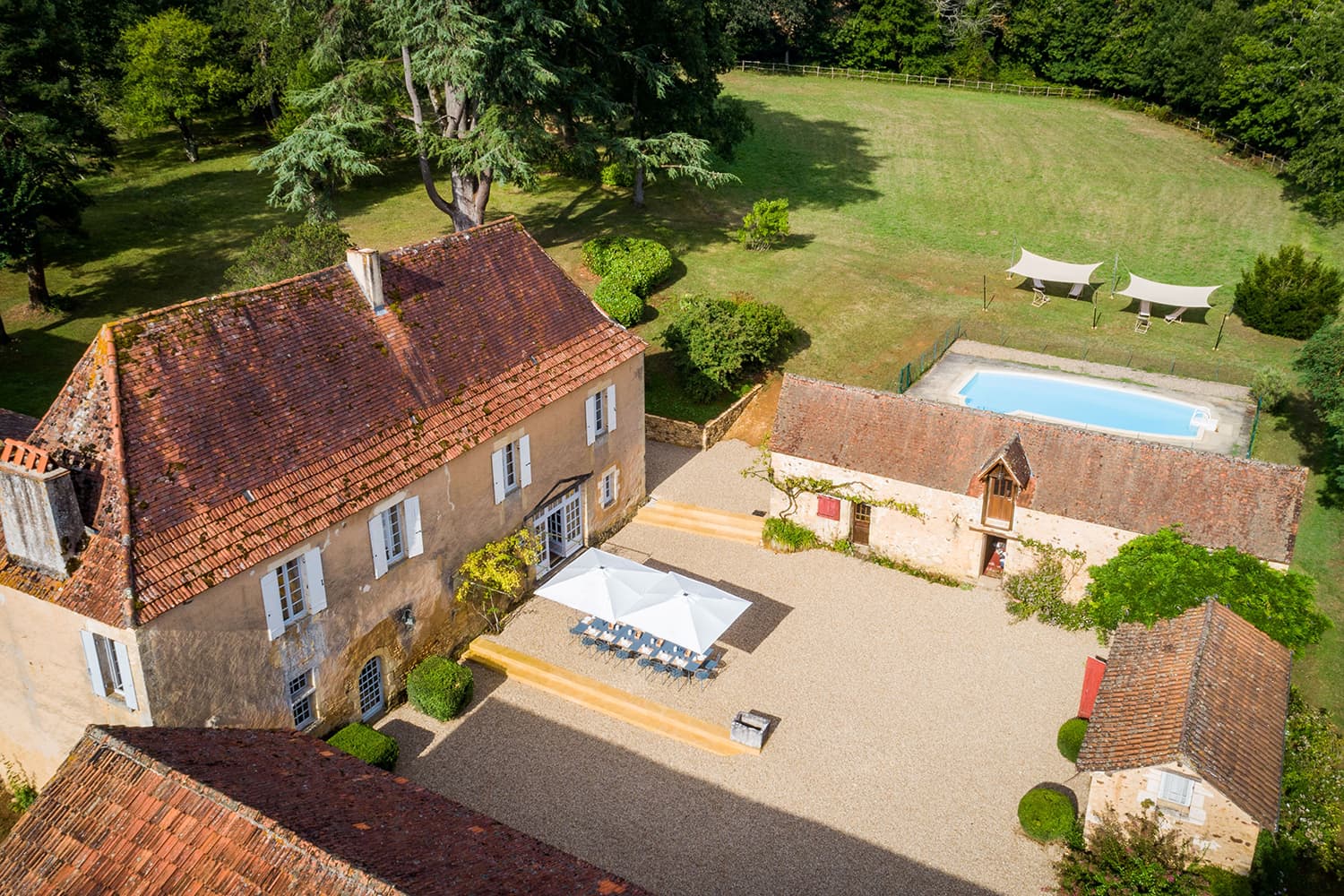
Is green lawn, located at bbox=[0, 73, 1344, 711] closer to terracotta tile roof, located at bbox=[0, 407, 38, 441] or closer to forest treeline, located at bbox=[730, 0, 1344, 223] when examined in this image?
forest treeline, located at bbox=[730, 0, 1344, 223]

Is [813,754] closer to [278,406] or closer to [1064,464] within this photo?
[1064,464]

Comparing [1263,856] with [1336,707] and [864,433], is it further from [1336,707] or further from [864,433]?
[864,433]

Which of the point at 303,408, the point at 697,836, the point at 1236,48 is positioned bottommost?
the point at 697,836

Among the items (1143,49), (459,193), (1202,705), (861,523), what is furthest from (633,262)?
(1143,49)

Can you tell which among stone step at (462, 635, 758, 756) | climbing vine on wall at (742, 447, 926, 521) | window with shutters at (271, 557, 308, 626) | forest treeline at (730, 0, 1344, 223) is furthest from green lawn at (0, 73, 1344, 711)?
window with shutters at (271, 557, 308, 626)

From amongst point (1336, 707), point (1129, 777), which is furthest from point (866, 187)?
point (1129, 777)
